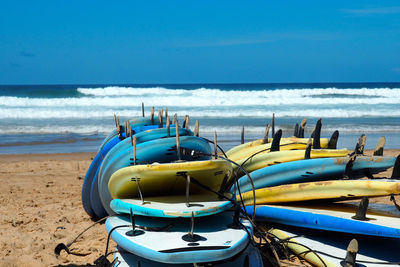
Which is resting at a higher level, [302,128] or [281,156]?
[302,128]

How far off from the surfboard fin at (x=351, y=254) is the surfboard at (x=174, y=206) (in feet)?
2.91

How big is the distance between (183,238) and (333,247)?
1402 millimetres

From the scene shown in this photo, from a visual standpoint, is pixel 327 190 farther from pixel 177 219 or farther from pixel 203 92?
pixel 203 92

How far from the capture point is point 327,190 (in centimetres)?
365

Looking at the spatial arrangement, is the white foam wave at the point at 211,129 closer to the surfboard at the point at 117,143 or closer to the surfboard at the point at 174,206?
the surfboard at the point at 117,143

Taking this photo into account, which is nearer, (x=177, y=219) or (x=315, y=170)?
(x=177, y=219)

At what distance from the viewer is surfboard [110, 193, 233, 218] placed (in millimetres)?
2992

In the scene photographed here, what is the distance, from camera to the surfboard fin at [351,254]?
9.91 ft

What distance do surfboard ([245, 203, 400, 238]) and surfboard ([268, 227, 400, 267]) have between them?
13cm

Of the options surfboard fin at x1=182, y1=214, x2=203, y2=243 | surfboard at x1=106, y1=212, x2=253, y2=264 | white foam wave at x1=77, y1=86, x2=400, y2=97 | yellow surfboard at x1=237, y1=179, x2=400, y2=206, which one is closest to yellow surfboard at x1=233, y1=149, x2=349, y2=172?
yellow surfboard at x1=237, y1=179, x2=400, y2=206

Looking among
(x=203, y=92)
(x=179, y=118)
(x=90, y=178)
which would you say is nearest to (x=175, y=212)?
(x=90, y=178)

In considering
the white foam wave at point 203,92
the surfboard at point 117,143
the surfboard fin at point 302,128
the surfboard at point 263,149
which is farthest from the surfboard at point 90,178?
the white foam wave at point 203,92

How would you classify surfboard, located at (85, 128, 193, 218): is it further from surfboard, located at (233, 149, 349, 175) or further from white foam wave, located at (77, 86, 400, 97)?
white foam wave, located at (77, 86, 400, 97)

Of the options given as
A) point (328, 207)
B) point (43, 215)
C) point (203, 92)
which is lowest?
point (43, 215)
